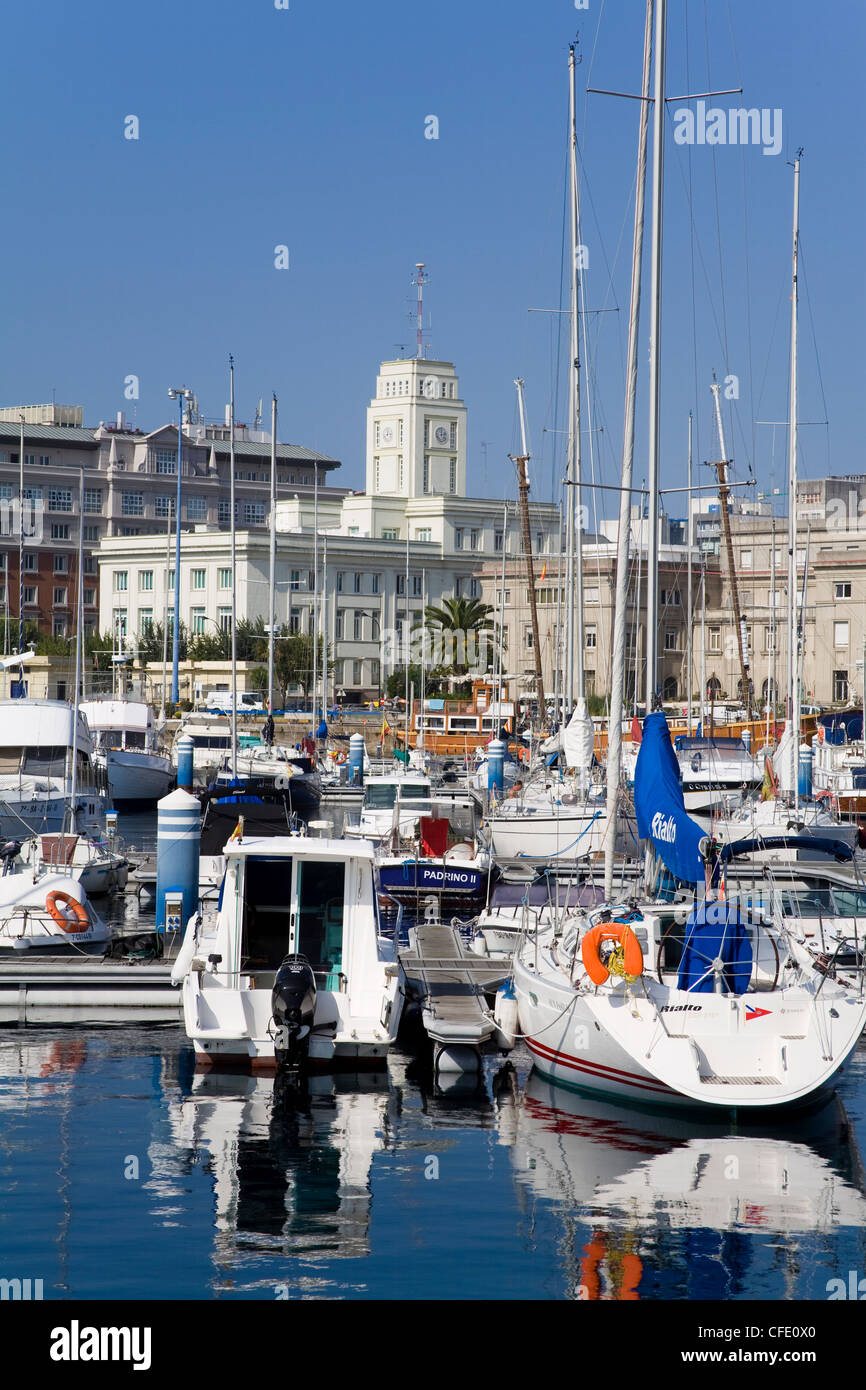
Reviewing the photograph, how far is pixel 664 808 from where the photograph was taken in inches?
800

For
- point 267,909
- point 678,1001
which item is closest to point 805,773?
point 267,909

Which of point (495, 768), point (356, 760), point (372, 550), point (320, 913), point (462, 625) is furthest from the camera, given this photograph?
point (372, 550)

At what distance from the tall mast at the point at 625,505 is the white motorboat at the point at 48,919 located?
882 centimetres

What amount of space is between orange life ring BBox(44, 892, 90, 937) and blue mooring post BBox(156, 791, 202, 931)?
4.04ft

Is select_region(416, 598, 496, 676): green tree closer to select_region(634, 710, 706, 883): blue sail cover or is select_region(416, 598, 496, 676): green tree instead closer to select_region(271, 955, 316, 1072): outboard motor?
select_region(634, 710, 706, 883): blue sail cover

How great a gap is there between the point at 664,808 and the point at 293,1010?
517 centimetres

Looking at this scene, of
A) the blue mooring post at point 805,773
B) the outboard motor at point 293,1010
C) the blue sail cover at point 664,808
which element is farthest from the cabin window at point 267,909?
the blue mooring post at point 805,773

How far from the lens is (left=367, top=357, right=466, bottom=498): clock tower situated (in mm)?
141875

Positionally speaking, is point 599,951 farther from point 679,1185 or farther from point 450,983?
point 450,983

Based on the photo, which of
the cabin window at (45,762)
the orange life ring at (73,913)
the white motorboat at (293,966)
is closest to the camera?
the white motorboat at (293,966)

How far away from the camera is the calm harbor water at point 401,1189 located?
1360 cm

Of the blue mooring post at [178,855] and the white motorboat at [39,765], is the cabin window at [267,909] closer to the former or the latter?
the blue mooring post at [178,855]

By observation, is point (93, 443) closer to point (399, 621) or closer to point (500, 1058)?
point (399, 621)
